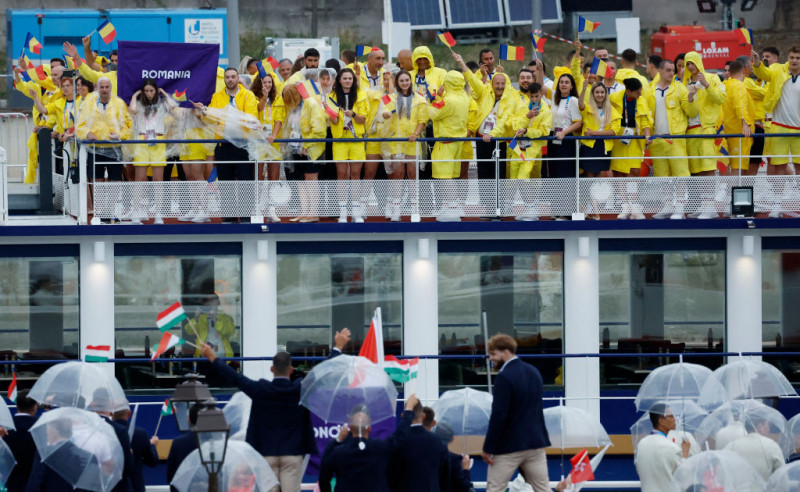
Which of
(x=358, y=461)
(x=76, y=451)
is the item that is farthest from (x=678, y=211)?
(x=76, y=451)

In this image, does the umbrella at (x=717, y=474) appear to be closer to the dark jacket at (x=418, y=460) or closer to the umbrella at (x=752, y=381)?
the dark jacket at (x=418, y=460)

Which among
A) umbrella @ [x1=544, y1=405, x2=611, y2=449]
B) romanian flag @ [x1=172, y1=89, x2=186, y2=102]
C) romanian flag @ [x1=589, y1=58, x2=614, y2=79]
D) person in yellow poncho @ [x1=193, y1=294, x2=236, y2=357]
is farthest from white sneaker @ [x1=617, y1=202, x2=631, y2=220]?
romanian flag @ [x1=172, y1=89, x2=186, y2=102]

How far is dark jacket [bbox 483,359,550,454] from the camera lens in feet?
38.4

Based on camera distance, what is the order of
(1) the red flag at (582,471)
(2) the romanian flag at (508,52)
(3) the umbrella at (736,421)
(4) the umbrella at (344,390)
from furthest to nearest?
(2) the romanian flag at (508,52), (3) the umbrella at (736,421), (1) the red flag at (582,471), (4) the umbrella at (344,390)

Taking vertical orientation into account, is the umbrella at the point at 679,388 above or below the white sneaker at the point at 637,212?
below

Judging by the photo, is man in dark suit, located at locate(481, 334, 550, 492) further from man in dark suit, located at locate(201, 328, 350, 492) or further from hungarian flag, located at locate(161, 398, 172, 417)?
hungarian flag, located at locate(161, 398, 172, 417)

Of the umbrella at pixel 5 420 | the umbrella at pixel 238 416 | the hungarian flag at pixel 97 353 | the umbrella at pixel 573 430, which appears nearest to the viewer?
the umbrella at pixel 5 420

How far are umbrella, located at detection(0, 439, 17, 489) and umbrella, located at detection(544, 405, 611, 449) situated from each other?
4.90m

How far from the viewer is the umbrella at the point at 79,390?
1284cm

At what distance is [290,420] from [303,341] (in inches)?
194

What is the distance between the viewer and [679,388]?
46.0 feet

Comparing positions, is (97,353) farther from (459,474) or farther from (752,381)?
(752,381)

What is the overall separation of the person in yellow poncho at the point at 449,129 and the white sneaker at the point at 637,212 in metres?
2.01

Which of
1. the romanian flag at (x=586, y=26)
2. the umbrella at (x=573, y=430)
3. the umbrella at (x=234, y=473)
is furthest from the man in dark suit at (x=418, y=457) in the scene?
the romanian flag at (x=586, y=26)
